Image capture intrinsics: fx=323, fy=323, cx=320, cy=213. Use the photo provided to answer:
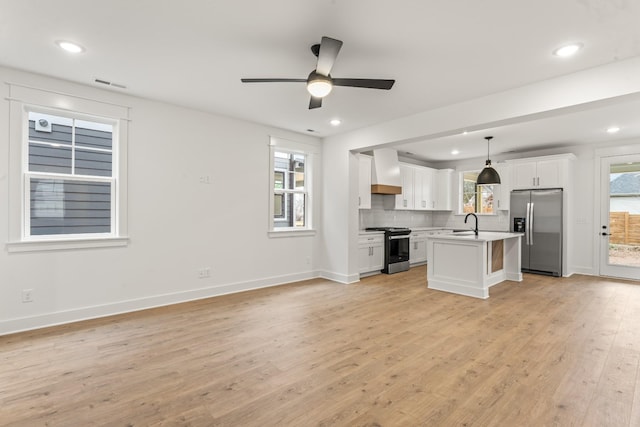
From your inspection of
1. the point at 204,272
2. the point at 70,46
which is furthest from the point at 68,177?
the point at 204,272

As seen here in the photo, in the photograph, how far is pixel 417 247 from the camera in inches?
298

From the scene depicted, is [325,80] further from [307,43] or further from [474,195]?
[474,195]

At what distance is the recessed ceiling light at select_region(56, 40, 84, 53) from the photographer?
278cm

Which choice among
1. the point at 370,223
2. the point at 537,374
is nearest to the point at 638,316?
the point at 537,374

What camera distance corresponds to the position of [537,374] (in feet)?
8.26

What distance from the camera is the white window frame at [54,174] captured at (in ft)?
10.9

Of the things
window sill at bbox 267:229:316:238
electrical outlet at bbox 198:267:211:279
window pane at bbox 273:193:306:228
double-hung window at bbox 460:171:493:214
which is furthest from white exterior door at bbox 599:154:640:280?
electrical outlet at bbox 198:267:211:279

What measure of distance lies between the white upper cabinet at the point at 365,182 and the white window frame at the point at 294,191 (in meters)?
1.10

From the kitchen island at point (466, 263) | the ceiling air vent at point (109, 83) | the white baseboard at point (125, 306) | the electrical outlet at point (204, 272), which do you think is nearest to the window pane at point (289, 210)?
the white baseboard at point (125, 306)

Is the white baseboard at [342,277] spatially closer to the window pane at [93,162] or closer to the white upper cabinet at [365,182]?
the white upper cabinet at [365,182]

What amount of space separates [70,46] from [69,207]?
1.84 m

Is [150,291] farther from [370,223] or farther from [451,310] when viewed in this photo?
[370,223]

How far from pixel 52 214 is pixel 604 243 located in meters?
8.99

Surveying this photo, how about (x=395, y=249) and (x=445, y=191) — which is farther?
(x=445, y=191)
